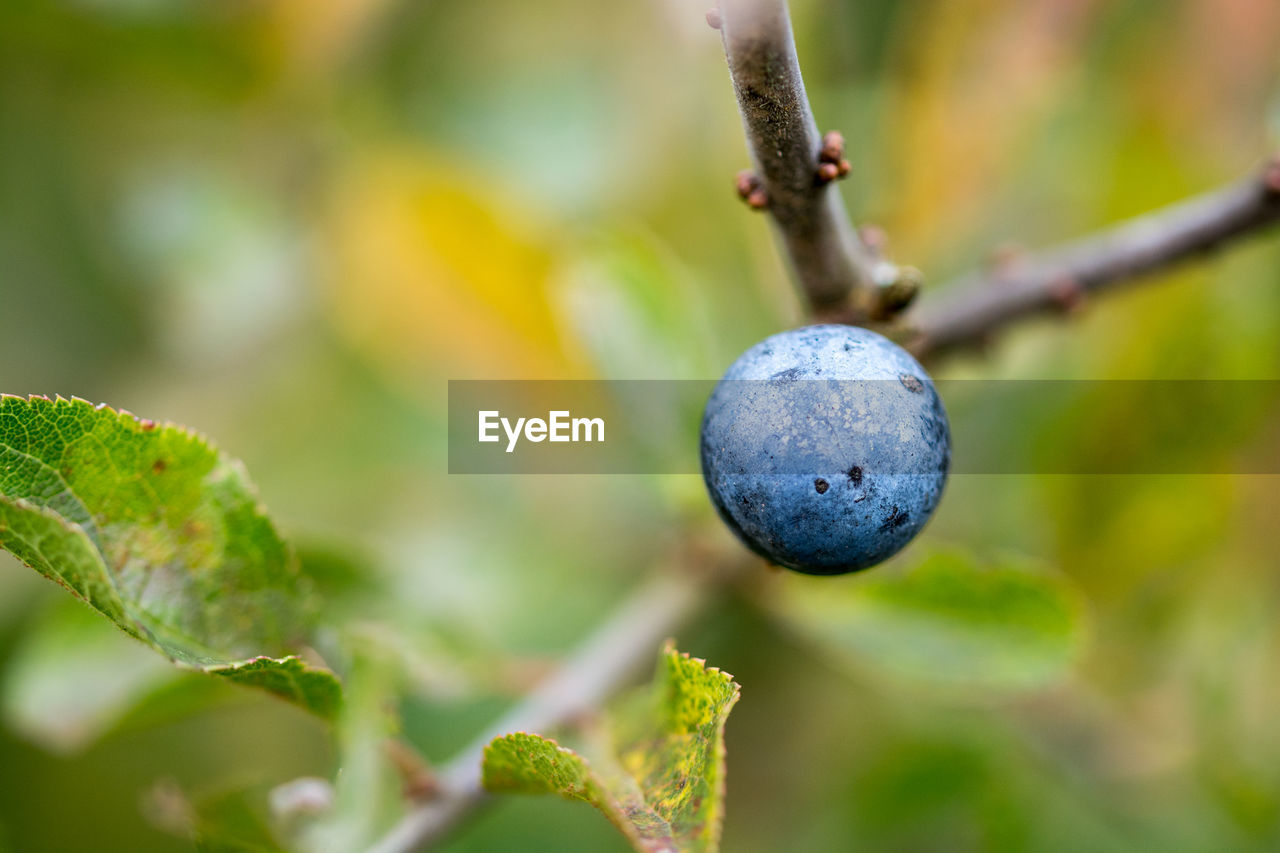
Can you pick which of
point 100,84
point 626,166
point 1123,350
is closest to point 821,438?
point 1123,350

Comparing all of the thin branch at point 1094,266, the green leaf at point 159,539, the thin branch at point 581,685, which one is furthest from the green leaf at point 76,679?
the thin branch at point 1094,266

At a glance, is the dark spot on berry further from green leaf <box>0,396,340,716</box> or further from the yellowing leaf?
the yellowing leaf

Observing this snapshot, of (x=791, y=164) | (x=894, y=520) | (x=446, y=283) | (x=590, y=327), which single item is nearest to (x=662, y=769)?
(x=894, y=520)

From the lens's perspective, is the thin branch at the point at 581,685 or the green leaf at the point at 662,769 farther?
the thin branch at the point at 581,685

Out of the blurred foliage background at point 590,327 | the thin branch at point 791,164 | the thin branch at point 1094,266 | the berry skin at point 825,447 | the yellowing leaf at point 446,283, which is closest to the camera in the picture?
the thin branch at point 791,164

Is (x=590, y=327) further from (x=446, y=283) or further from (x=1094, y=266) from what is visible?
(x=1094, y=266)

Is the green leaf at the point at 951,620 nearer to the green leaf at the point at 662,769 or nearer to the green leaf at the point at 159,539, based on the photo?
the green leaf at the point at 662,769

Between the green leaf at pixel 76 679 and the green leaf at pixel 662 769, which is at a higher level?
the green leaf at pixel 76 679
